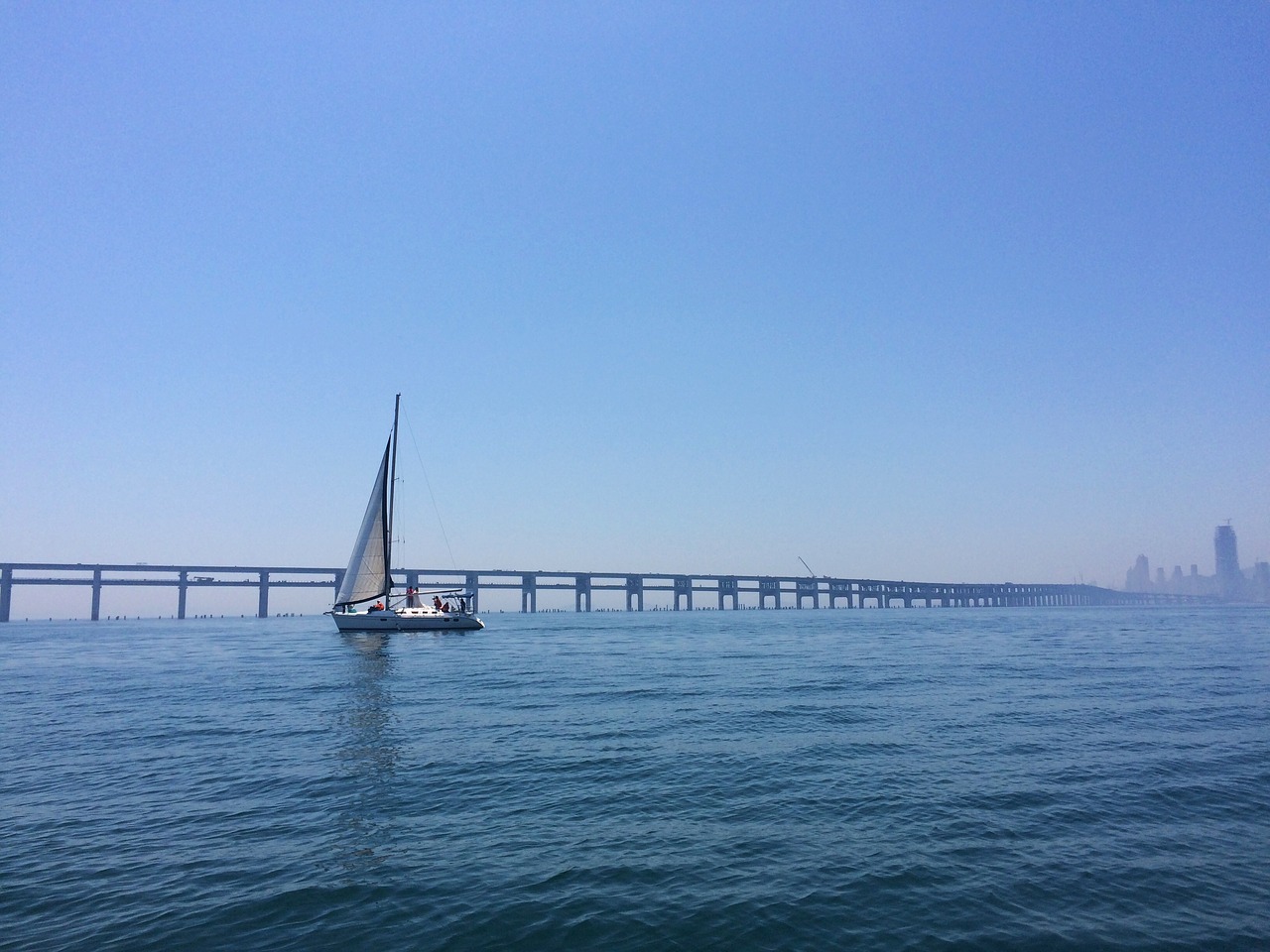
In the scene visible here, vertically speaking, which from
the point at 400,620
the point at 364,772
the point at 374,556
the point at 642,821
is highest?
the point at 374,556

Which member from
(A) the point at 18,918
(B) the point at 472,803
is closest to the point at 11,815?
(A) the point at 18,918

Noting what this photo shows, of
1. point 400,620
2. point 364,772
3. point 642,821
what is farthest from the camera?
point 400,620

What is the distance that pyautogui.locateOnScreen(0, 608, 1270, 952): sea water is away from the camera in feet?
32.5

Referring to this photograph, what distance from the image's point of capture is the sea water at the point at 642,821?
9.91 m

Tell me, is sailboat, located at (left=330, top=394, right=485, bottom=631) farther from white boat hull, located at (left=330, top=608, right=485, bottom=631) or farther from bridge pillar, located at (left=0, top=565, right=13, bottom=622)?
bridge pillar, located at (left=0, top=565, right=13, bottom=622)

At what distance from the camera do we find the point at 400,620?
74.7m

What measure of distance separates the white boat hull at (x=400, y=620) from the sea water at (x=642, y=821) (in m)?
42.9

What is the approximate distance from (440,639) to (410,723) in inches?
1863

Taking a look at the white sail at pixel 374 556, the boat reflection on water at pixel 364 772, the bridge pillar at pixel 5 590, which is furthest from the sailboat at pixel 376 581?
the bridge pillar at pixel 5 590

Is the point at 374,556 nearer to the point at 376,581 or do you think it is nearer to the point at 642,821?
the point at 376,581

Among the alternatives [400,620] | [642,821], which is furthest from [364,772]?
[400,620]

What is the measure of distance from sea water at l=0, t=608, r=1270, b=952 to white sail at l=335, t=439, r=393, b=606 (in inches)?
1741

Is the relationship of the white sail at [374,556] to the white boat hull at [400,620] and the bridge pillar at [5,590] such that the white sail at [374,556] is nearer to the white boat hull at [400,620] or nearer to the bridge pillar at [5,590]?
the white boat hull at [400,620]

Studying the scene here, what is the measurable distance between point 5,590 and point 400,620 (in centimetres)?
12344
